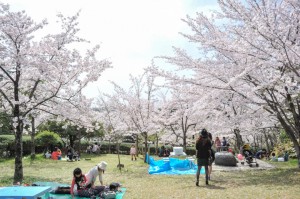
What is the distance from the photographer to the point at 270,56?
7973mm

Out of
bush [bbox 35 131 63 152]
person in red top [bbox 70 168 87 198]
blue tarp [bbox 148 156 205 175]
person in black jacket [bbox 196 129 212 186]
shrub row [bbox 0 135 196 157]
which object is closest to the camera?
person in red top [bbox 70 168 87 198]

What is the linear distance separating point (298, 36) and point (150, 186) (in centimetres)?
581

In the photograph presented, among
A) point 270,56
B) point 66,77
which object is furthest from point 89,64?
point 270,56

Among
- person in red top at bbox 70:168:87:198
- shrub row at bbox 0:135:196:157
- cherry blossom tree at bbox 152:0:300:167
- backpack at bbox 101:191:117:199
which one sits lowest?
backpack at bbox 101:191:117:199

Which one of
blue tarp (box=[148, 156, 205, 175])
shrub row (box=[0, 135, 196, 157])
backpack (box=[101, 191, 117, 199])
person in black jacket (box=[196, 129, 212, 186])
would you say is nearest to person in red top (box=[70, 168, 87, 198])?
backpack (box=[101, 191, 117, 199])

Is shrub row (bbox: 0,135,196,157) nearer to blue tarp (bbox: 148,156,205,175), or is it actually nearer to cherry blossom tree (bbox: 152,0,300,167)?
blue tarp (bbox: 148,156,205,175)

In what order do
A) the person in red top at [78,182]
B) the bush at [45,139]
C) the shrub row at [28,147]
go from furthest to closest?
1. the bush at [45,139]
2. the shrub row at [28,147]
3. the person in red top at [78,182]

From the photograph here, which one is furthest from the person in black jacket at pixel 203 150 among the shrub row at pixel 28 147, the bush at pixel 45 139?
the bush at pixel 45 139

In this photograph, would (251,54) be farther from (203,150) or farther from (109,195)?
(109,195)

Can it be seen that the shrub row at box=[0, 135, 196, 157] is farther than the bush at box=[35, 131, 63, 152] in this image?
No

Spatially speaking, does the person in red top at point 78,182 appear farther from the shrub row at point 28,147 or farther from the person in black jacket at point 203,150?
the shrub row at point 28,147

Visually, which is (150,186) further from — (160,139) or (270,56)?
(160,139)

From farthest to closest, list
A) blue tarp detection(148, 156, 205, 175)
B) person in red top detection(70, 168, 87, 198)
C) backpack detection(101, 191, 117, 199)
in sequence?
1. blue tarp detection(148, 156, 205, 175)
2. person in red top detection(70, 168, 87, 198)
3. backpack detection(101, 191, 117, 199)

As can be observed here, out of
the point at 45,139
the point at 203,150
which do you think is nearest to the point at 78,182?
the point at 203,150
